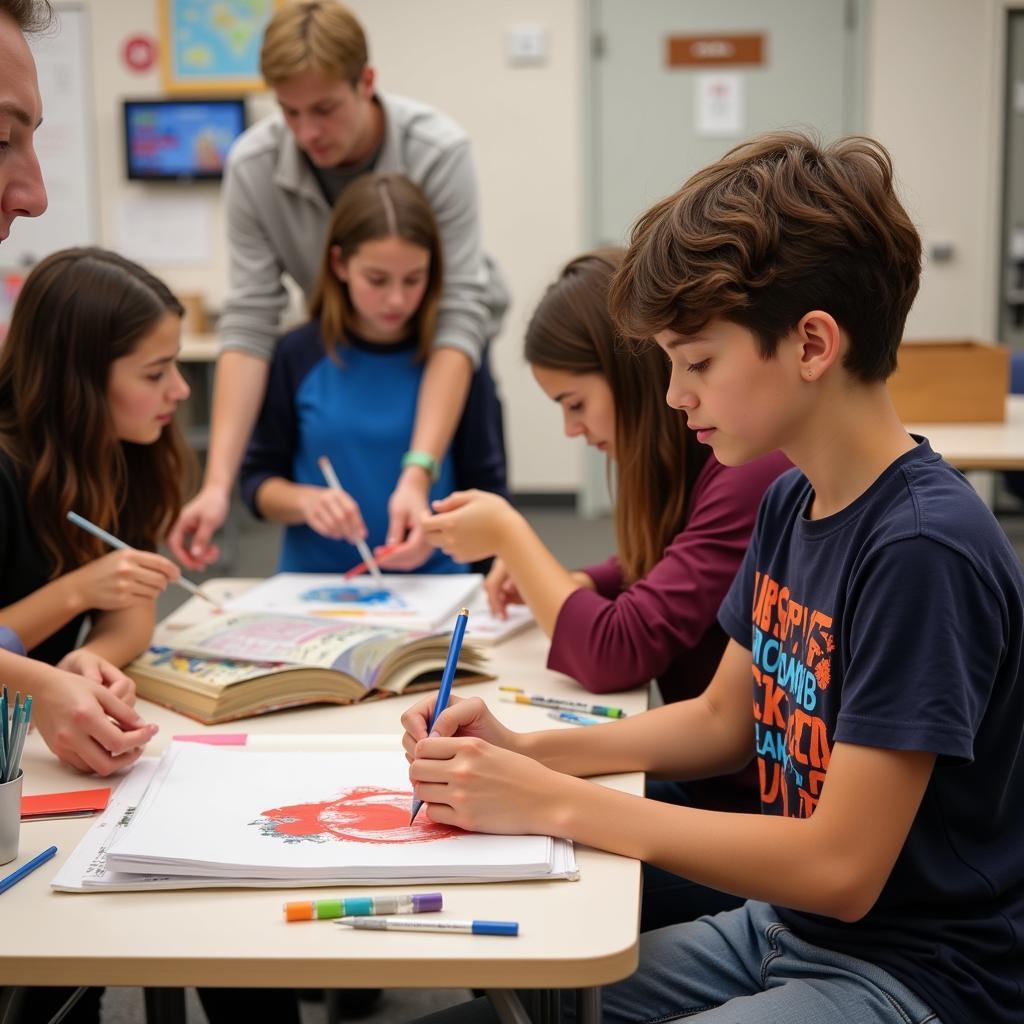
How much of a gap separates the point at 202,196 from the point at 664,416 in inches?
195

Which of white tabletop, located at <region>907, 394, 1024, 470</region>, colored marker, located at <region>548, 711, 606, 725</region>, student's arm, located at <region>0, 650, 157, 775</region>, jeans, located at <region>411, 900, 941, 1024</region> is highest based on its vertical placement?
white tabletop, located at <region>907, 394, 1024, 470</region>

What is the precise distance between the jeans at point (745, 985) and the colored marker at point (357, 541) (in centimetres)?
88

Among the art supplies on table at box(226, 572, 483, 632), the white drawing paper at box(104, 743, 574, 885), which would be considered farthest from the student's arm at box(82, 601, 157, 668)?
the white drawing paper at box(104, 743, 574, 885)

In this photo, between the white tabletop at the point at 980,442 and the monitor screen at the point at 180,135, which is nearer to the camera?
the white tabletop at the point at 980,442

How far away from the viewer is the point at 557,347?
157 cm

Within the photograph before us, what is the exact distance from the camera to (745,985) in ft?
3.48

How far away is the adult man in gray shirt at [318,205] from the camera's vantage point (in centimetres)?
213

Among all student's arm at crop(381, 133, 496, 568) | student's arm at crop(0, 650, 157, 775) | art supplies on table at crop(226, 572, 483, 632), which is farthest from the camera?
student's arm at crop(381, 133, 496, 568)

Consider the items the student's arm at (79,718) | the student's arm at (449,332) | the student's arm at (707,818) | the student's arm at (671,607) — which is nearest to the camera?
the student's arm at (707,818)

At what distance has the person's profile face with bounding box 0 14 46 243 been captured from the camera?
1038 mm

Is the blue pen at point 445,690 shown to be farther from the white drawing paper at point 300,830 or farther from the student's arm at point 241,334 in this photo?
the student's arm at point 241,334

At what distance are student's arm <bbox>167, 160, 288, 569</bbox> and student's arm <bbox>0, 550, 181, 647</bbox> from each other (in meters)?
0.56

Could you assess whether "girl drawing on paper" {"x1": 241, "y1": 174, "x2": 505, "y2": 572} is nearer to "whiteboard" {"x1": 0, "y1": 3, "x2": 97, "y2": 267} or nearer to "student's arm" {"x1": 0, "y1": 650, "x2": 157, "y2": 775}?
"student's arm" {"x1": 0, "y1": 650, "x2": 157, "y2": 775}

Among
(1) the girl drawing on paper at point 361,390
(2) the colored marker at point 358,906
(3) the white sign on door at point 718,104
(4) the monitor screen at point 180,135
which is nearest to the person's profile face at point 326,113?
(1) the girl drawing on paper at point 361,390
